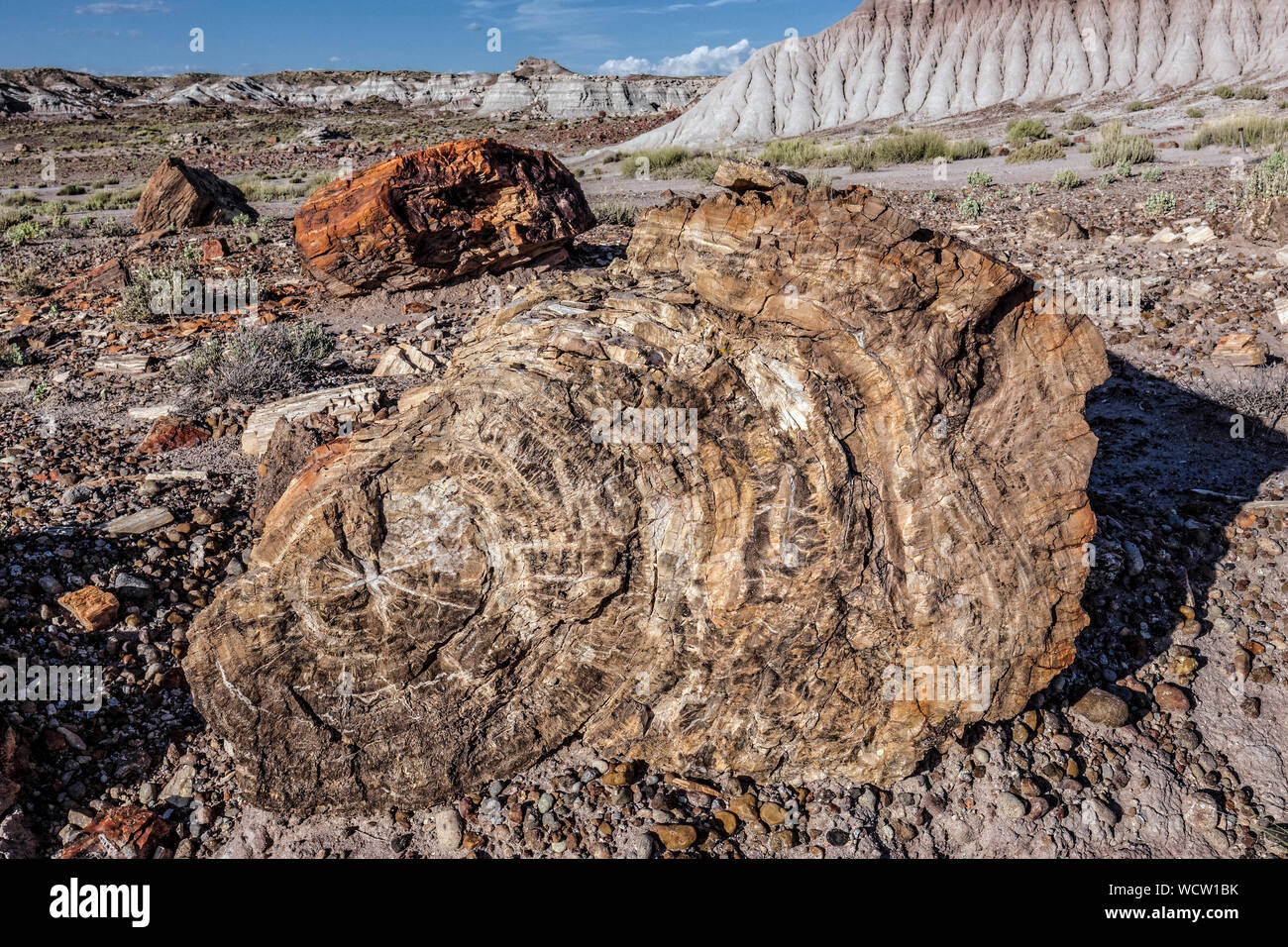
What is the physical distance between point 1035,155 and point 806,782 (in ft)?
58.0

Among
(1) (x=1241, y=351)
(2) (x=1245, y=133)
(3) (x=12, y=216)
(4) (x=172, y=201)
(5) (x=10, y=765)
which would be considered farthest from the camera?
(3) (x=12, y=216)

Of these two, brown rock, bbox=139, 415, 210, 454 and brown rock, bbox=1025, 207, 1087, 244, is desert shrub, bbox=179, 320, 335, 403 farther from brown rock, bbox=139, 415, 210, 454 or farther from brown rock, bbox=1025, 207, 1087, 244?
brown rock, bbox=1025, 207, 1087, 244

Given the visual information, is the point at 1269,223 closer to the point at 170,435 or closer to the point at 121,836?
the point at 170,435

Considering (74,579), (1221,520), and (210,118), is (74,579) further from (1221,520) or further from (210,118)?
(210,118)

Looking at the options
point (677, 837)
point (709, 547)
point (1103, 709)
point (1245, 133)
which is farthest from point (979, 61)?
point (677, 837)

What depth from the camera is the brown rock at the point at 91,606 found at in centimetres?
378

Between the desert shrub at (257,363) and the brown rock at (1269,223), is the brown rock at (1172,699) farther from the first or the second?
the brown rock at (1269,223)

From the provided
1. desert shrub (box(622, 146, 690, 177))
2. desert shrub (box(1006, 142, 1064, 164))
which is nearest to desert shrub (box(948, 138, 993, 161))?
desert shrub (box(1006, 142, 1064, 164))

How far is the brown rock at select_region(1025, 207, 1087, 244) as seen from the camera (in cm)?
936

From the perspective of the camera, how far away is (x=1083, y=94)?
2966cm

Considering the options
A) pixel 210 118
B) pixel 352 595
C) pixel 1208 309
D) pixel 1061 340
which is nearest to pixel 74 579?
pixel 352 595

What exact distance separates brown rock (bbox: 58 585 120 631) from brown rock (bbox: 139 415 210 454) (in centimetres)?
203

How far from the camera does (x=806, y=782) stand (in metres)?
3.16

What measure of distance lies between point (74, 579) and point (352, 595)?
6.92 feet
